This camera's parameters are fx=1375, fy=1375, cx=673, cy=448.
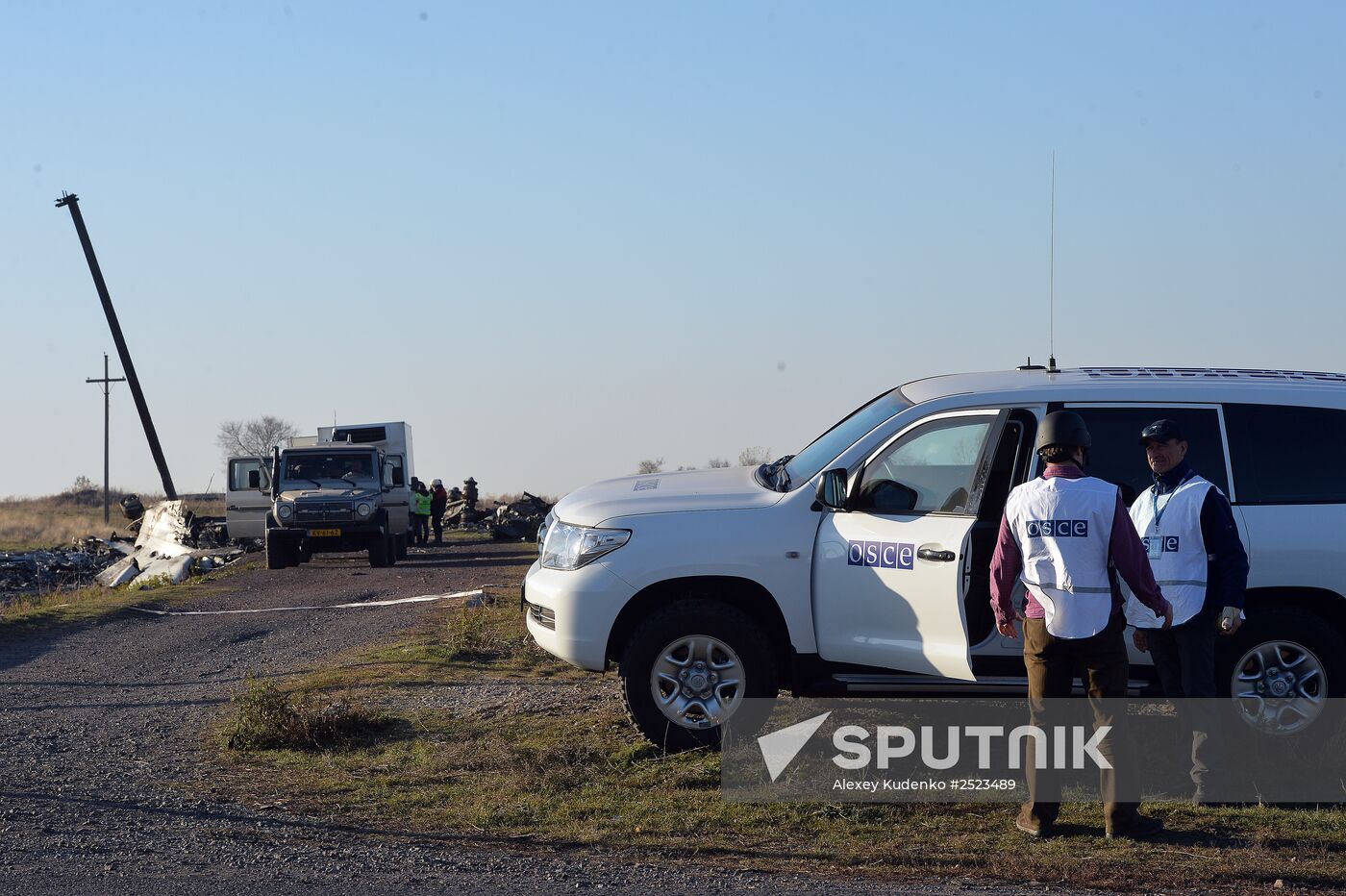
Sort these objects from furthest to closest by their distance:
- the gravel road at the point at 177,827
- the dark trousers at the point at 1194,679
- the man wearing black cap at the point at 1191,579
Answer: the dark trousers at the point at 1194,679, the man wearing black cap at the point at 1191,579, the gravel road at the point at 177,827

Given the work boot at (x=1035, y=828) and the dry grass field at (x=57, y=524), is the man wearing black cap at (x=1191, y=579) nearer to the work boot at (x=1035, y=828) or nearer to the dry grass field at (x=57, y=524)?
the work boot at (x=1035, y=828)

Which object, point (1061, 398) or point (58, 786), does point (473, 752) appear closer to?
point (58, 786)

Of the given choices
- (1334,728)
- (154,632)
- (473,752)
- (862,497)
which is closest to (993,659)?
(862,497)

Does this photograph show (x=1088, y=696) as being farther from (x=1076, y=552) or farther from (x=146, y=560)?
(x=146, y=560)

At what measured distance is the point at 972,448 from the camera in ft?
25.6

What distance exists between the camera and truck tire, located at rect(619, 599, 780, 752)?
7.69 m

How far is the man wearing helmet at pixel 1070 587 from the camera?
602cm

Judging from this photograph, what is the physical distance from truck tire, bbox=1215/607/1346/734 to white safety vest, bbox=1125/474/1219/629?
2.51 feet

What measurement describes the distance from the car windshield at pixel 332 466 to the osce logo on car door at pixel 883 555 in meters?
20.4

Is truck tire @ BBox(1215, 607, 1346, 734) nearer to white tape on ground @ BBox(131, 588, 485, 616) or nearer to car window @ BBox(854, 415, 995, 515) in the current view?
car window @ BBox(854, 415, 995, 515)

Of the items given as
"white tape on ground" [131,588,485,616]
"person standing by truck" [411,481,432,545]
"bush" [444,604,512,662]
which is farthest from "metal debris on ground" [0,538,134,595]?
"bush" [444,604,512,662]

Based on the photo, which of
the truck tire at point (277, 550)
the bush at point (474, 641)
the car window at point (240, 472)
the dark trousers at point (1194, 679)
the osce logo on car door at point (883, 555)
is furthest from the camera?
the car window at point (240, 472)

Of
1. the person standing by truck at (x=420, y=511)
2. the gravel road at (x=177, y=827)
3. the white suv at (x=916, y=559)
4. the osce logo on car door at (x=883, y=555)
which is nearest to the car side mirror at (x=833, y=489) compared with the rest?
the white suv at (x=916, y=559)

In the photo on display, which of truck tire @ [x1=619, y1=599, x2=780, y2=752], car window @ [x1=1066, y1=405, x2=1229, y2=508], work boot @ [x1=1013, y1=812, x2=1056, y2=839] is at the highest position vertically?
car window @ [x1=1066, y1=405, x2=1229, y2=508]
